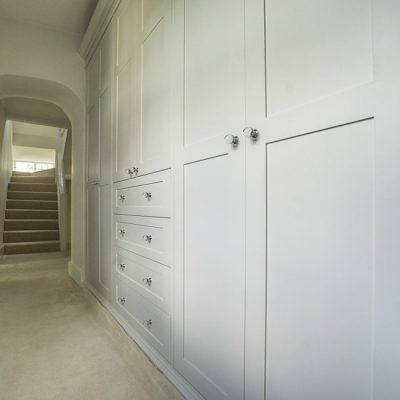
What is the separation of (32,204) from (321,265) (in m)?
6.21

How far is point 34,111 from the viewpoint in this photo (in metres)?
4.16

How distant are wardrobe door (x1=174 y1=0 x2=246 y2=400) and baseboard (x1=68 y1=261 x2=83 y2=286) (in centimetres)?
190

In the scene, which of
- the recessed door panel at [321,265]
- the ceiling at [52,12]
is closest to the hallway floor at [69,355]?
the recessed door panel at [321,265]

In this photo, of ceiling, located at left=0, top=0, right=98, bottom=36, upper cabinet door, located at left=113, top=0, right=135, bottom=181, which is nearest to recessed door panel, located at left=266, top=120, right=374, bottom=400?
upper cabinet door, located at left=113, top=0, right=135, bottom=181

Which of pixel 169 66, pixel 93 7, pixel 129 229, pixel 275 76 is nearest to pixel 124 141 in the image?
pixel 129 229

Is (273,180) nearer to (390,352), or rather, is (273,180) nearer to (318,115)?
(318,115)

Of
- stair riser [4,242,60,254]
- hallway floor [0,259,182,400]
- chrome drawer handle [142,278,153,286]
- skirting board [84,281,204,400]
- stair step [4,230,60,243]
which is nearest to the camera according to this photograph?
skirting board [84,281,204,400]

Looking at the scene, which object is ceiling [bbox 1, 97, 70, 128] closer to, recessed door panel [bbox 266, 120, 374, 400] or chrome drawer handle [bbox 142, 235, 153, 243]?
chrome drawer handle [bbox 142, 235, 153, 243]

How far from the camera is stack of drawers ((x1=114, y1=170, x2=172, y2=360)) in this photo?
1.27 m

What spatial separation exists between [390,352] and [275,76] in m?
0.65

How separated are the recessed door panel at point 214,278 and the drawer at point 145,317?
15 cm

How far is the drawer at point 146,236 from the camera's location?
1.27 meters

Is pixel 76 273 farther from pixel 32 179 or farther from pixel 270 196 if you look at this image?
pixel 32 179

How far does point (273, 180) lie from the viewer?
0.75 meters
